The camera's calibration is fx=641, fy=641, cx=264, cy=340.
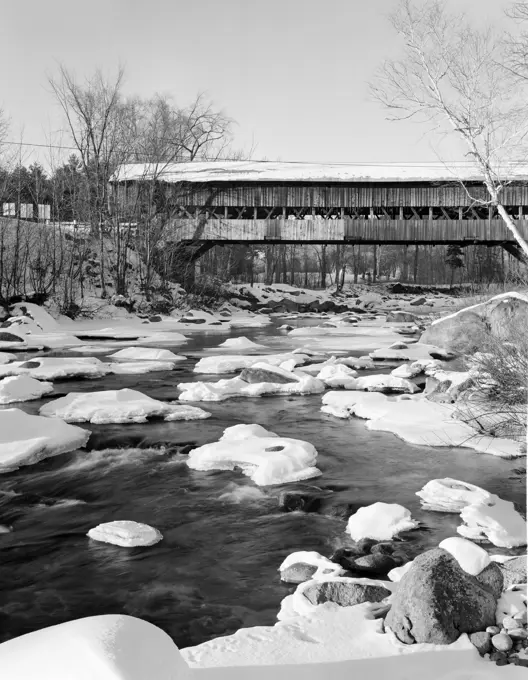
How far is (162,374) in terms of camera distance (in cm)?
1127

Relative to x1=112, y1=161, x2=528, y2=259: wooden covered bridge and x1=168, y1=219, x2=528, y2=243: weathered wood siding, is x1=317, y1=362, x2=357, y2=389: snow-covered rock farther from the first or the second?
x1=112, y1=161, x2=528, y2=259: wooden covered bridge

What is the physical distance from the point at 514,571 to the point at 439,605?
0.80 metres

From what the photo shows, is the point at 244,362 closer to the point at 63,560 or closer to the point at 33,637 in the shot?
the point at 63,560

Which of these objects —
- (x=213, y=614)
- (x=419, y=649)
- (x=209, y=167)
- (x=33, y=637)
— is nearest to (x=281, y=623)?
(x=213, y=614)

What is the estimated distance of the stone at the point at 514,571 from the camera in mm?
3262

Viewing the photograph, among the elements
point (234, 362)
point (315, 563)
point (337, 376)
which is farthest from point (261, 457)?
point (234, 362)

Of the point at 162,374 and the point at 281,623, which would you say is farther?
the point at 162,374

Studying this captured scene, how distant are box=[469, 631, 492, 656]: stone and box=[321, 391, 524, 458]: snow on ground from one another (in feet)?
11.5

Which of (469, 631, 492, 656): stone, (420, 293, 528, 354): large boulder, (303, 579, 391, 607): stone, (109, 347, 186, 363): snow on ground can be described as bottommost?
(303, 579, 391, 607): stone

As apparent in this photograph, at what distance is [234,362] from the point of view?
38.7 feet

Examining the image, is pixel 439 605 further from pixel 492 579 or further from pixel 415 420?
pixel 415 420

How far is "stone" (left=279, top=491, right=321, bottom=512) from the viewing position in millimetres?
4738

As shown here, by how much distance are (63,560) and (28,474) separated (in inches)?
72.2

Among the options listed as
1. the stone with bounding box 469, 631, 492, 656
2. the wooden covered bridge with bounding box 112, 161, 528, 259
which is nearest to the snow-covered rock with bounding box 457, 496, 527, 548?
the stone with bounding box 469, 631, 492, 656
